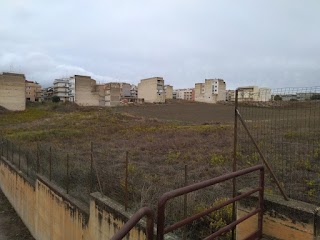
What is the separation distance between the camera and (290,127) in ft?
17.7

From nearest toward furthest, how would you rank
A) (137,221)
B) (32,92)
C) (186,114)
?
(137,221)
(186,114)
(32,92)

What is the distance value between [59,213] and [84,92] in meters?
62.8

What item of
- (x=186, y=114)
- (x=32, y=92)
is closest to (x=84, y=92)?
(x=186, y=114)

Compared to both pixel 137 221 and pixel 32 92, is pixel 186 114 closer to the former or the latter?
pixel 137 221

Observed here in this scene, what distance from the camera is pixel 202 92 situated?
96.9 meters

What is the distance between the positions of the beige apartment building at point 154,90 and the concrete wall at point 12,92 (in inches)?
1431

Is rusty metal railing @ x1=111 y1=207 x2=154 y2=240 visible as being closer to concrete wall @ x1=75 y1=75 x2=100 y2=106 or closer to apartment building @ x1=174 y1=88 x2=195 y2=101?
concrete wall @ x1=75 y1=75 x2=100 y2=106

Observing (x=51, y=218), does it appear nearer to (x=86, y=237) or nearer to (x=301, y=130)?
(x=86, y=237)

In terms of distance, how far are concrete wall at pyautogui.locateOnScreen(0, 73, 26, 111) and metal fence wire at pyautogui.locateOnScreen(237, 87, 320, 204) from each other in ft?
171

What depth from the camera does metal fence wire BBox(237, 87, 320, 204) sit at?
13.9 feet

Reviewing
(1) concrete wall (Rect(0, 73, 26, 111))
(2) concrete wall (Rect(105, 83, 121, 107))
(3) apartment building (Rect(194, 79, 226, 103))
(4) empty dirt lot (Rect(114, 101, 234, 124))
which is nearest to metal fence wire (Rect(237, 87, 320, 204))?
(4) empty dirt lot (Rect(114, 101, 234, 124))

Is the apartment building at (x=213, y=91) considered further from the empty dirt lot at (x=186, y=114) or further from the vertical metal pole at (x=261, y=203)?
the vertical metal pole at (x=261, y=203)

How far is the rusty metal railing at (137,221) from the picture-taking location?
1932mm

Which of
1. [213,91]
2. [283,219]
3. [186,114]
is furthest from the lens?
[213,91]
